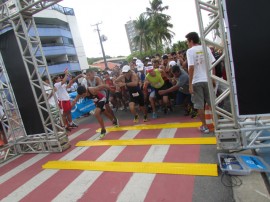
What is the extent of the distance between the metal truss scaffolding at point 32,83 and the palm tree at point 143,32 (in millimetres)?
41350

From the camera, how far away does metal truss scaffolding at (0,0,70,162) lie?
5957mm

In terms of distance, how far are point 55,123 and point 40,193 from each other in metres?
2.45

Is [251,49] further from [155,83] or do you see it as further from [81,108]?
[81,108]

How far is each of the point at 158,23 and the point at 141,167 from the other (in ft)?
135

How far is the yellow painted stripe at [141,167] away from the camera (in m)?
4.10

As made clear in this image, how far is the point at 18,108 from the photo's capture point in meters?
7.05

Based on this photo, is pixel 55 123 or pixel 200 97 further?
pixel 55 123

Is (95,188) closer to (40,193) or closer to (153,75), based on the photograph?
(40,193)

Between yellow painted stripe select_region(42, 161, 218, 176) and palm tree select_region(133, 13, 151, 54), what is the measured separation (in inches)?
1696

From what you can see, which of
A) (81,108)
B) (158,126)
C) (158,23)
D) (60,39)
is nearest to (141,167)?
(158,126)

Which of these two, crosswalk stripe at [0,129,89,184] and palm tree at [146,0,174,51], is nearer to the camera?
crosswalk stripe at [0,129,89,184]

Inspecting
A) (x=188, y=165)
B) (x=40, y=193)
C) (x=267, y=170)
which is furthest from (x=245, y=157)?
(x=40, y=193)

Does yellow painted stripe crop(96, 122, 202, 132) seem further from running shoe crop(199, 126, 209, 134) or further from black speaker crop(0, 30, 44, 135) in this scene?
black speaker crop(0, 30, 44, 135)

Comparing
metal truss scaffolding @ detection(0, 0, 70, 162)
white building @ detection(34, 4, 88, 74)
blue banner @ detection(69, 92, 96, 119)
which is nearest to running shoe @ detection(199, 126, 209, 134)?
metal truss scaffolding @ detection(0, 0, 70, 162)
